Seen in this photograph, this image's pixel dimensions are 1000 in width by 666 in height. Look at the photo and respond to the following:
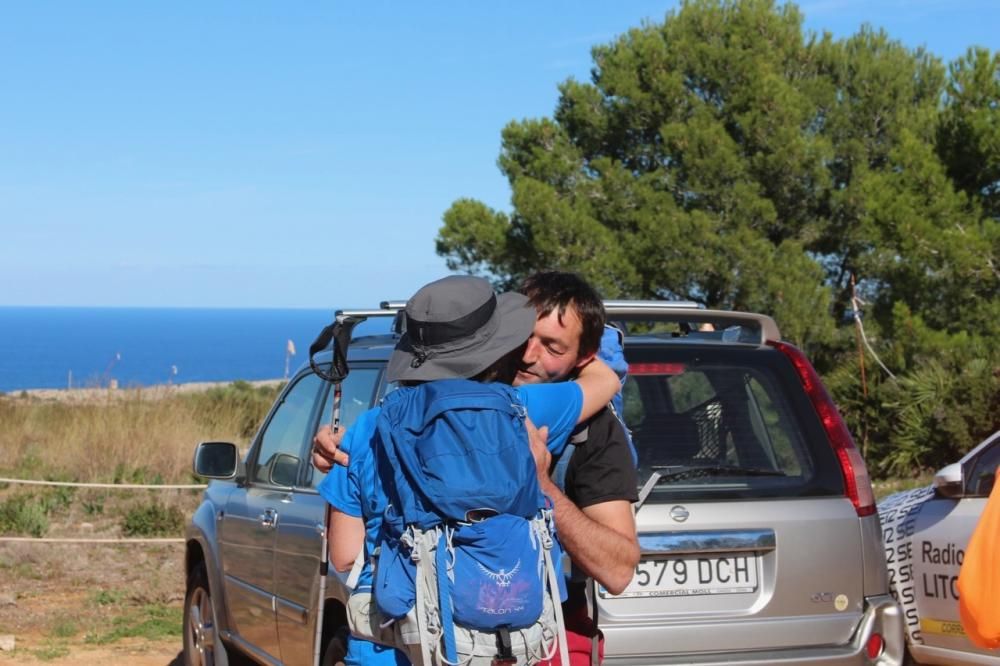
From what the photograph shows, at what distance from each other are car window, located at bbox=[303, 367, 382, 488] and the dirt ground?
3.25 meters

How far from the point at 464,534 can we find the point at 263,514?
320 cm

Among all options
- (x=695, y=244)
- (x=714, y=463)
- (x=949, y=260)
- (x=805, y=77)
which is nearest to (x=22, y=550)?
(x=714, y=463)

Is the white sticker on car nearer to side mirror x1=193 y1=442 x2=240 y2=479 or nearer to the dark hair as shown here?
side mirror x1=193 y1=442 x2=240 y2=479

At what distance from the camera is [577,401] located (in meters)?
3.35

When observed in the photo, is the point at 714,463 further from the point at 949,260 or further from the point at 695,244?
the point at 695,244

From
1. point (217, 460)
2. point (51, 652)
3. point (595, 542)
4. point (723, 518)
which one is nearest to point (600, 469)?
point (595, 542)

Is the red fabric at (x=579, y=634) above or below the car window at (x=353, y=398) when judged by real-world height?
below

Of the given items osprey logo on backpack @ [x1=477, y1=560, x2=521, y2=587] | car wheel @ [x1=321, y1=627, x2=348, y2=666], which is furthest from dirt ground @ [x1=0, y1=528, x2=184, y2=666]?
osprey logo on backpack @ [x1=477, y1=560, x2=521, y2=587]

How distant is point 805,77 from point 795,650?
79.6 ft

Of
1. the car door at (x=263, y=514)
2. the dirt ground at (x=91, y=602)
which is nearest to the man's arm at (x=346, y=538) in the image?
the car door at (x=263, y=514)

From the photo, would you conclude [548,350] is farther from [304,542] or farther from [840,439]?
[304,542]

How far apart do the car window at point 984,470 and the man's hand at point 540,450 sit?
4.03 meters

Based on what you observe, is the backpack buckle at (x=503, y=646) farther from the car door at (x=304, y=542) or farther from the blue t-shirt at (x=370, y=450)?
the car door at (x=304, y=542)

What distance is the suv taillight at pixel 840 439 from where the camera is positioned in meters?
4.92
